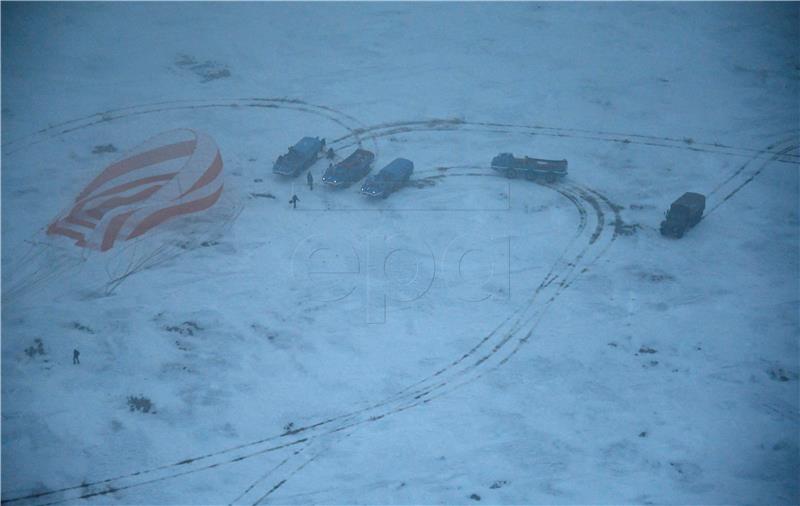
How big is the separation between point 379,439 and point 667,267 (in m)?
12.9

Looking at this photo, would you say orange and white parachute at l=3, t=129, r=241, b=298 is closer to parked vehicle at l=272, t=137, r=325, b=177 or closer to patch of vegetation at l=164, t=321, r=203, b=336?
parked vehicle at l=272, t=137, r=325, b=177

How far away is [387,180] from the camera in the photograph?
30.0 m

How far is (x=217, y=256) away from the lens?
26578 mm

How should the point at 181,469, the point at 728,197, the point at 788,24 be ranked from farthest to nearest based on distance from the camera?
1. the point at 788,24
2. the point at 728,197
3. the point at 181,469

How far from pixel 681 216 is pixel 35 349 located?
74.1 ft

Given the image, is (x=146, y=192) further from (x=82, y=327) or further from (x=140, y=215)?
(x=82, y=327)

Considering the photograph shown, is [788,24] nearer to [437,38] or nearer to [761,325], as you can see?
[437,38]

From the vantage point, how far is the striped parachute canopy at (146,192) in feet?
91.5

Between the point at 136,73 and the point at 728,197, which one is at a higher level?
the point at 136,73

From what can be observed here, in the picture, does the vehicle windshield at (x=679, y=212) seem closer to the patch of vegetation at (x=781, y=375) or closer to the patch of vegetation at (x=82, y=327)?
the patch of vegetation at (x=781, y=375)

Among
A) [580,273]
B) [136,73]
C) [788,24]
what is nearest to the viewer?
[580,273]

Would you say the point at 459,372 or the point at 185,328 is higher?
the point at 185,328

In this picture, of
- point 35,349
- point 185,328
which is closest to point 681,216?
point 185,328

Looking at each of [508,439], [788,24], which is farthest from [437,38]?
[508,439]
